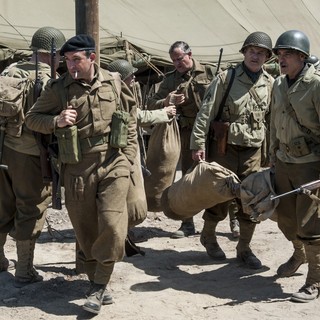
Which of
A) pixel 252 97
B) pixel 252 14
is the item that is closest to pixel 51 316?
pixel 252 97

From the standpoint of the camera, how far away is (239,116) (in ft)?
24.1

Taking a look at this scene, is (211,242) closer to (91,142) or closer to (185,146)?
(185,146)

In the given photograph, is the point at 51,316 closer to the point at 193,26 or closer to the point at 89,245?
the point at 89,245

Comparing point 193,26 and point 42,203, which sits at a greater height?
point 193,26

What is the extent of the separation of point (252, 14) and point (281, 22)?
2.35ft

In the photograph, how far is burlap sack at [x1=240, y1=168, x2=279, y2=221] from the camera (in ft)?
21.4

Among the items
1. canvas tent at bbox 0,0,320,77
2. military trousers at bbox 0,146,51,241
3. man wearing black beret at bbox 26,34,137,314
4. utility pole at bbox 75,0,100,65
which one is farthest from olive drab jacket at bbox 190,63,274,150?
canvas tent at bbox 0,0,320,77

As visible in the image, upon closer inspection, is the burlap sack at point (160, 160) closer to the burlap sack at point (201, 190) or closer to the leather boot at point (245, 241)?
the burlap sack at point (201, 190)

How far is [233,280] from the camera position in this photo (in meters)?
7.11

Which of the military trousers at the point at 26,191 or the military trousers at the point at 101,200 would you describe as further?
the military trousers at the point at 26,191

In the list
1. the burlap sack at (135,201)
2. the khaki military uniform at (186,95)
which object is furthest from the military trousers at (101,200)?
the khaki military uniform at (186,95)

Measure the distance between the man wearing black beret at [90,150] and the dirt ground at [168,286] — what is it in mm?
373

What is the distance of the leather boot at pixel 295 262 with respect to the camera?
7.00 m

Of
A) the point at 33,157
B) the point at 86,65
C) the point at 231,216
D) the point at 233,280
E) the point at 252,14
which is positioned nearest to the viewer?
the point at 86,65
